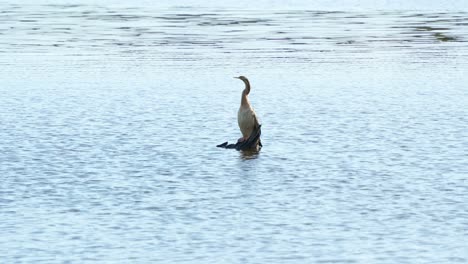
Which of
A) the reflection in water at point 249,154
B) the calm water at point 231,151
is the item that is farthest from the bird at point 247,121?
the calm water at point 231,151

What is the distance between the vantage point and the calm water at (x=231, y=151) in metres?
15.9

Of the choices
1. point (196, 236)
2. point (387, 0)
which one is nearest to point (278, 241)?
point (196, 236)

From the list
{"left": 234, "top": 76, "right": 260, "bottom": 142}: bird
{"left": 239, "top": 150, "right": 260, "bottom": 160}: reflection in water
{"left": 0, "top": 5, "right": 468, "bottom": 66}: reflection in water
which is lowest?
{"left": 0, "top": 5, "right": 468, "bottom": 66}: reflection in water

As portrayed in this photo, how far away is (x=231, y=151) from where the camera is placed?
24000 millimetres

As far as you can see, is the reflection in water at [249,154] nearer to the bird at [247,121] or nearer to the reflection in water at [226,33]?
the bird at [247,121]

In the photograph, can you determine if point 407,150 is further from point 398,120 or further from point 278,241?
point 278,241

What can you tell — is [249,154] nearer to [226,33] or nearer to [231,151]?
[231,151]

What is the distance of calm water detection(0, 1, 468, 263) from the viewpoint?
15859 mm

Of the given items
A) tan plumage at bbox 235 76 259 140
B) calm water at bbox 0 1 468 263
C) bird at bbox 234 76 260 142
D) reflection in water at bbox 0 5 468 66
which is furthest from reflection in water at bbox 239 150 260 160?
reflection in water at bbox 0 5 468 66

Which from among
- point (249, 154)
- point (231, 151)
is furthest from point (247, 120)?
point (249, 154)

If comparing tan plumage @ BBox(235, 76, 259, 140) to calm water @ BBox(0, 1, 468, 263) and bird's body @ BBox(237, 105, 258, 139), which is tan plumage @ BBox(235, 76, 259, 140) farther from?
calm water @ BBox(0, 1, 468, 263)

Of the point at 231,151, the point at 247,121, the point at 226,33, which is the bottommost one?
the point at 226,33

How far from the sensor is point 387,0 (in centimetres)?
9169

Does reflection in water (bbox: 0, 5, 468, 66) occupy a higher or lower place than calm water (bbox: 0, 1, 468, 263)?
lower
